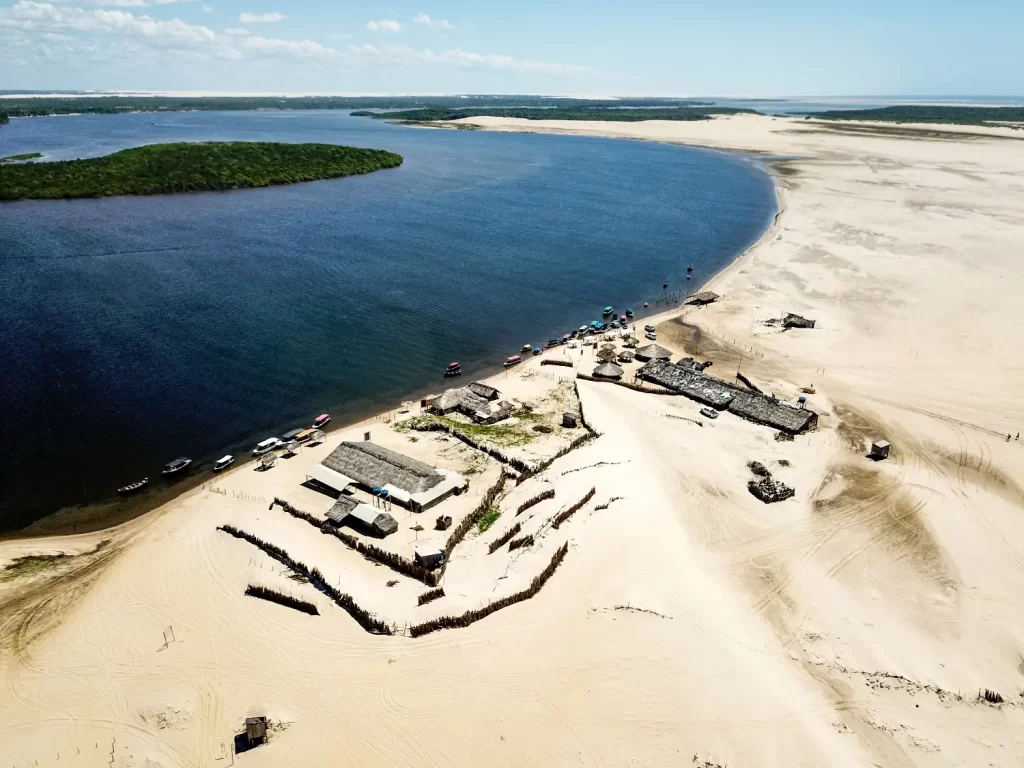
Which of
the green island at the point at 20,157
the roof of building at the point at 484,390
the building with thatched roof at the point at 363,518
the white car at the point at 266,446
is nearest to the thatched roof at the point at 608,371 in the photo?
the roof of building at the point at 484,390

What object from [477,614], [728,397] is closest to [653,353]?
[728,397]

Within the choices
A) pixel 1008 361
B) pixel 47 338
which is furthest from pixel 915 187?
pixel 47 338

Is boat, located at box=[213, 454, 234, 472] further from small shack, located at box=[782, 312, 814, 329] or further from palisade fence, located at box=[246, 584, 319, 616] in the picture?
small shack, located at box=[782, 312, 814, 329]

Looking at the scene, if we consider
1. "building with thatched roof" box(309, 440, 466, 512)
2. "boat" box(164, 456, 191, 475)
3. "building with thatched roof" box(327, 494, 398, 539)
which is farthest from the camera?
"boat" box(164, 456, 191, 475)

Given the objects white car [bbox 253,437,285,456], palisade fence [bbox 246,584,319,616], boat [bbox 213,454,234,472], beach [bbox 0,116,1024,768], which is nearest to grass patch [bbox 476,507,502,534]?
beach [bbox 0,116,1024,768]

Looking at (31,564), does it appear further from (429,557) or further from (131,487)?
(429,557)

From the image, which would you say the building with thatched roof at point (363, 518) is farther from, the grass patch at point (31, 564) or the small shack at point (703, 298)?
the small shack at point (703, 298)
